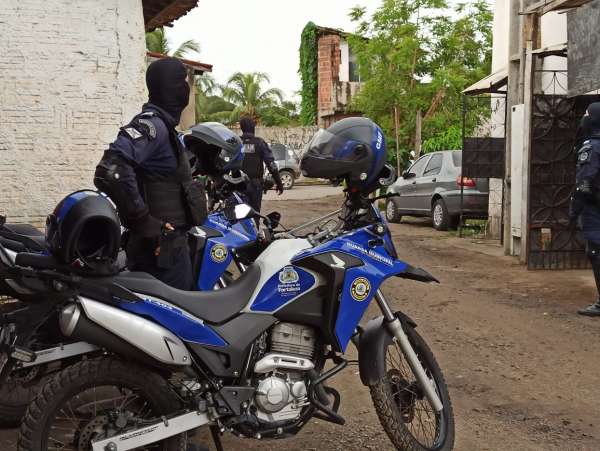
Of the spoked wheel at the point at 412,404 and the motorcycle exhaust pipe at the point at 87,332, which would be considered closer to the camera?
the motorcycle exhaust pipe at the point at 87,332

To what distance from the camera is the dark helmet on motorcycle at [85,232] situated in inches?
120

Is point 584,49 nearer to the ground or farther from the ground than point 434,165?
farther from the ground

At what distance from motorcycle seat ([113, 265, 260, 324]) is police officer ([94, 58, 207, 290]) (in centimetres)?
56

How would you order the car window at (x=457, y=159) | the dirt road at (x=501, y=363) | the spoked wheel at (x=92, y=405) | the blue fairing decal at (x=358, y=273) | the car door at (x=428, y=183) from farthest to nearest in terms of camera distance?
1. the car door at (x=428, y=183)
2. the car window at (x=457, y=159)
3. the dirt road at (x=501, y=363)
4. the blue fairing decal at (x=358, y=273)
5. the spoked wheel at (x=92, y=405)

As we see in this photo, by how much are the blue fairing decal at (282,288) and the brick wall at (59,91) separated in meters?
4.74

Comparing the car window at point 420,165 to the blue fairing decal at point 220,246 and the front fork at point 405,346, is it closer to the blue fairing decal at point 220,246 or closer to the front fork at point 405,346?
the blue fairing decal at point 220,246

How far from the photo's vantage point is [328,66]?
36.5m

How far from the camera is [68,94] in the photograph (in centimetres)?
748

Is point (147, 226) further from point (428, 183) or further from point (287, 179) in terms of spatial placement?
point (287, 179)

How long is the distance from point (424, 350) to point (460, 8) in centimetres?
1738

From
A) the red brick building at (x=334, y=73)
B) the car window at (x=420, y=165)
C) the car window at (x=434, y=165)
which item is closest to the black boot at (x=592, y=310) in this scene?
the car window at (x=434, y=165)

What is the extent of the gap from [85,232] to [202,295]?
582 millimetres

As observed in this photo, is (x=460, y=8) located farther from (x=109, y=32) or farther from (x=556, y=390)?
(x=556, y=390)

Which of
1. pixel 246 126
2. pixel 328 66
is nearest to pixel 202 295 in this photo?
pixel 246 126
